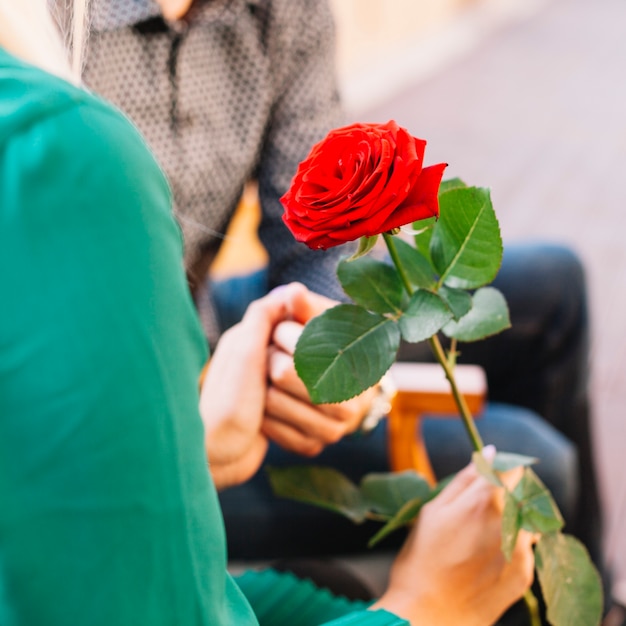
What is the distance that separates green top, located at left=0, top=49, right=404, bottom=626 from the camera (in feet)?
1.19

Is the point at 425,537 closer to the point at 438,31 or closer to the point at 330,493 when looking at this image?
the point at 330,493

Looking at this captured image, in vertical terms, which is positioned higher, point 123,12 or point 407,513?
point 123,12

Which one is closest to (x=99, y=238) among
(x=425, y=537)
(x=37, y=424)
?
(x=37, y=424)

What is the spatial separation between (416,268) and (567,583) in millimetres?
260

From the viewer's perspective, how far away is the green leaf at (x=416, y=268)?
1.80 feet

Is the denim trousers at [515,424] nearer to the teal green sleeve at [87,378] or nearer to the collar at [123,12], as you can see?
the collar at [123,12]

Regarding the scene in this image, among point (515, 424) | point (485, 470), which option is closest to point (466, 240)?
point (485, 470)

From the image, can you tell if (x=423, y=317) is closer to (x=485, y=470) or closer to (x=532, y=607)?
(x=485, y=470)

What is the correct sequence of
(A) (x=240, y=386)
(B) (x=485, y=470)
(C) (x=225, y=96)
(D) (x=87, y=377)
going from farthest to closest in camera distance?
(C) (x=225, y=96)
(A) (x=240, y=386)
(B) (x=485, y=470)
(D) (x=87, y=377)

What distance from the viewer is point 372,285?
544mm

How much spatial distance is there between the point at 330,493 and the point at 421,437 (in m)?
0.22

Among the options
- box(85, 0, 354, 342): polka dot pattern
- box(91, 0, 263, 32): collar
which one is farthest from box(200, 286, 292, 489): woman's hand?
box(91, 0, 263, 32): collar

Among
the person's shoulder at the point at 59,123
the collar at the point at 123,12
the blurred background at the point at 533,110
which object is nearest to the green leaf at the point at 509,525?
the person's shoulder at the point at 59,123

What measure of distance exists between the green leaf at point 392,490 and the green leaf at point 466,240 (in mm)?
234
